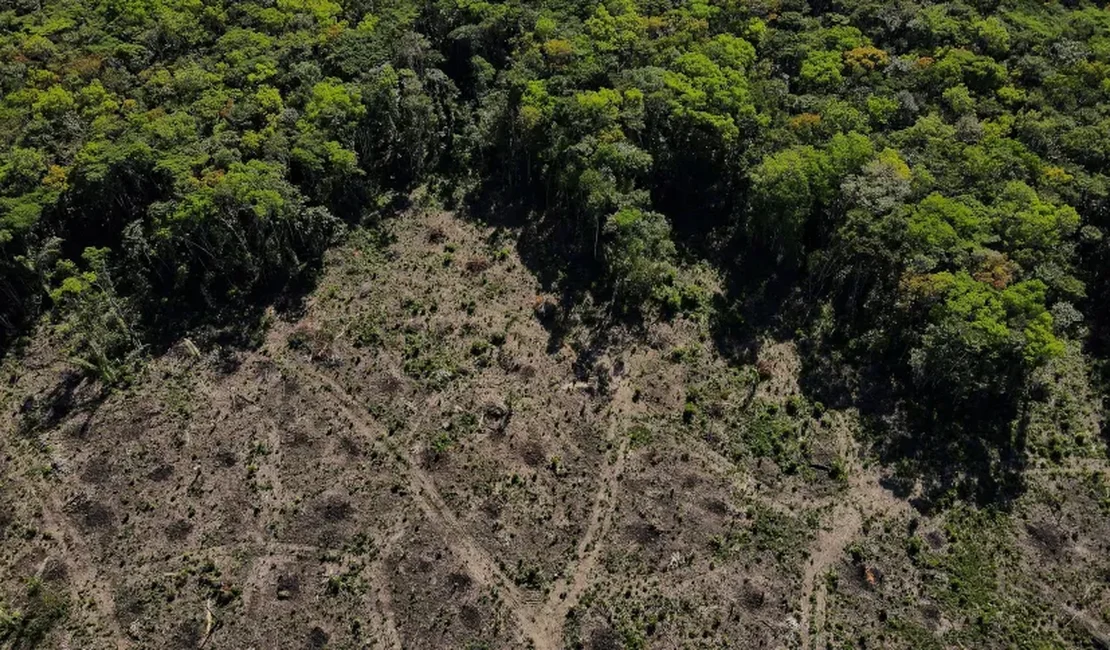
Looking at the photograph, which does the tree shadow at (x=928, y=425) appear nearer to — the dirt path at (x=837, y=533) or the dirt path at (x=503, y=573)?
the dirt path at (x=837, y=533)

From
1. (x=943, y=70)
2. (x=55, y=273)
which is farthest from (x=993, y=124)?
(x=55, y=273)

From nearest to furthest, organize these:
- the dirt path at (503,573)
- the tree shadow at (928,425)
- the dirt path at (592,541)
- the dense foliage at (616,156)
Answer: the dirt path at (503,573)
the dirt path at (592,541)
the tree shadow at (928,425)
the dense foliage at (616,156)

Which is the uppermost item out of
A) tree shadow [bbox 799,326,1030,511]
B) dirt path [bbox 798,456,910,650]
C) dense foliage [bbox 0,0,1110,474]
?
dense foliage [bbox 0,0,1110,474]

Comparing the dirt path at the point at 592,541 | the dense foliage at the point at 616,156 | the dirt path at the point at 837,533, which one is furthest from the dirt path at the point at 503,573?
the dense foliage at the point at 616,156

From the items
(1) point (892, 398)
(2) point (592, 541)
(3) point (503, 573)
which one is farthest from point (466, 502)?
(1) point (892, 398)

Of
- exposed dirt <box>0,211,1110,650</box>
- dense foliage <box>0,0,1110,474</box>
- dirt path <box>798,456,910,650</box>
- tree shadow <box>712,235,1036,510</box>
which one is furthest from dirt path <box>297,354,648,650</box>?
tree shadow <box>712,235,1036,510</box>

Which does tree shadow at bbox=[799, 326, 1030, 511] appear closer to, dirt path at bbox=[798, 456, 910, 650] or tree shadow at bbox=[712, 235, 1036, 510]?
tree shadow at bbox=[712, 235, 1036, 510]

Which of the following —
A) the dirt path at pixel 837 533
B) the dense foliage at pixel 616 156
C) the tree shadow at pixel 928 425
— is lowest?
the dirt path at pixel 837 533

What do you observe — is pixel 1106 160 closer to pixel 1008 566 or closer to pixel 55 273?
pixel 1008 566

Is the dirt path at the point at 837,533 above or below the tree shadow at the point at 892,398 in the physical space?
below
